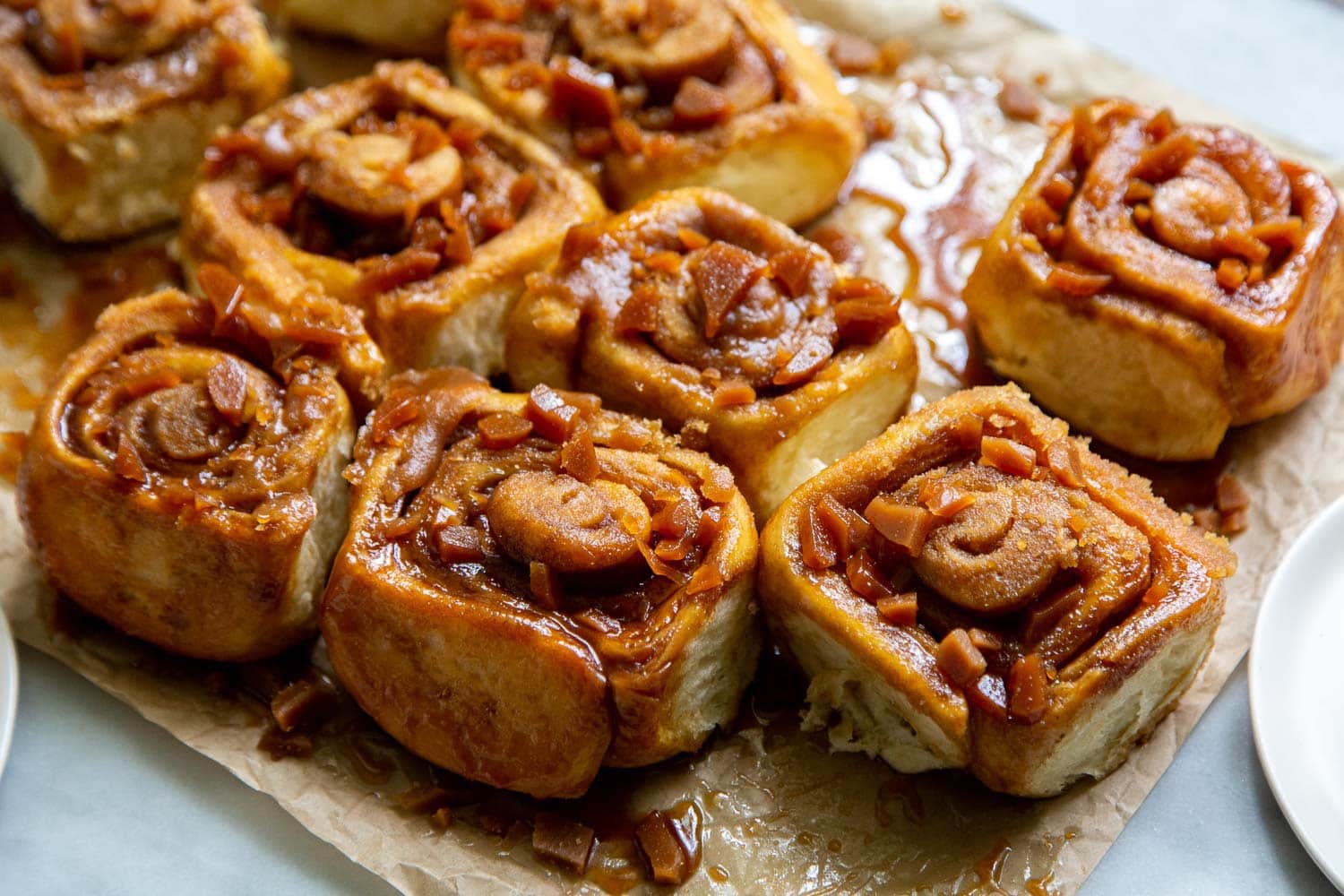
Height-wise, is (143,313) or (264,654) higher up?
(143,313)

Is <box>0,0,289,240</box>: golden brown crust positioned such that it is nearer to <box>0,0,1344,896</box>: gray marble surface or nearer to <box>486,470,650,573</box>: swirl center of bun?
<box>0,0,1344,896</box>: gray marble surface

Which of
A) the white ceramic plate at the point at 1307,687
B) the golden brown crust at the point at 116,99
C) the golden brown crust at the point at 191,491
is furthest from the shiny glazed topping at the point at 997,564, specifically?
the golden brown crust at the point at 116,99

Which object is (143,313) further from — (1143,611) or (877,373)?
(1143,611)

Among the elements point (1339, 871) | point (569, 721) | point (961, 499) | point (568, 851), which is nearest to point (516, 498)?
point (569, 721)

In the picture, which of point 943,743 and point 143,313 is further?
point 143,313

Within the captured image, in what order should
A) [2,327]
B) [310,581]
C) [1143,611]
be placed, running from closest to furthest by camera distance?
[1143,611]
[310,581]
[2,327]

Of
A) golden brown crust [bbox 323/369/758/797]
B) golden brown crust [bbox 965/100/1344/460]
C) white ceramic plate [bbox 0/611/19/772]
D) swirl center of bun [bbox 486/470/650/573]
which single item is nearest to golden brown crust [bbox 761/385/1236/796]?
golden brown crust [bbox 323/369/758/797]
